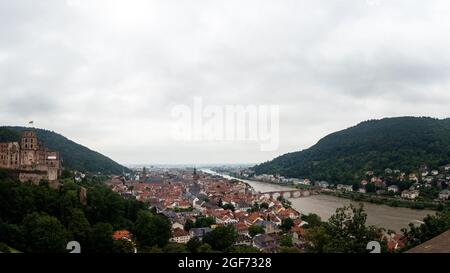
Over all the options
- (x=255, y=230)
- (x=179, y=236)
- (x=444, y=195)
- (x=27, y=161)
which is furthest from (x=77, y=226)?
(x=444, y=195)

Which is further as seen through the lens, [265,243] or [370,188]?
[370,188]

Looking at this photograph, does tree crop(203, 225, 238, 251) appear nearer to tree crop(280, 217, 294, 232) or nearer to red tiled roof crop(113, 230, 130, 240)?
red tiled roof crop(113, 230, 130, 240)

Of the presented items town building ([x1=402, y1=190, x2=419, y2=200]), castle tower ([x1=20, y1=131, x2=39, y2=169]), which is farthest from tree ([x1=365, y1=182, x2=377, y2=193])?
castle tower ([x1=20, y1=131, x2=39, y2=169])

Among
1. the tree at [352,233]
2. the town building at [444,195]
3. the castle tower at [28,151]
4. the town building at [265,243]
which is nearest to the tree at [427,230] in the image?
the town building at [265,243]

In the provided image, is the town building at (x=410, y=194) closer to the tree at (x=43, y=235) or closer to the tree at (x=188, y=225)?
the tree at (x=188, y=225)

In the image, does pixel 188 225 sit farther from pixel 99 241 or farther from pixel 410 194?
pixel 410 194
